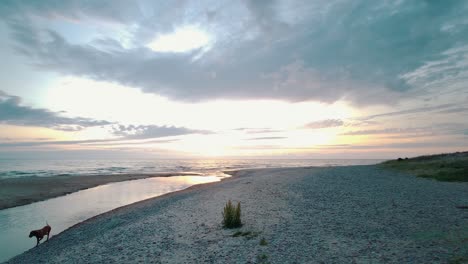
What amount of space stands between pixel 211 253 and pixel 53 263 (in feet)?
22.7

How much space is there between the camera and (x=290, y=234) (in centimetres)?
1135

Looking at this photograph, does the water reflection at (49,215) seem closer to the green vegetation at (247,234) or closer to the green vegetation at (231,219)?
the green vegetation at (231,219)

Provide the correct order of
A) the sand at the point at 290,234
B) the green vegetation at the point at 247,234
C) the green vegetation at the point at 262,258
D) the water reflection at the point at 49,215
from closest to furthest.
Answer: the green vegetation at the point at 262,258 < the sand at the point at 290,234 < the green vegetation at the point at 247,234 < the water reflection at the point at 49,215

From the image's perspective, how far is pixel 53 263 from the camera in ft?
38.0

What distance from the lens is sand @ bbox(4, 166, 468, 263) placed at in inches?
357

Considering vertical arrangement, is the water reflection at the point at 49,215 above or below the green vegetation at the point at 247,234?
below

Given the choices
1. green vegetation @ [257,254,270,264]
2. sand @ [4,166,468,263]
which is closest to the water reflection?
sand @ [4,166,468,263]

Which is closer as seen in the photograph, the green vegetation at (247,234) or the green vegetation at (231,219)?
the green vegetation at (247,234)

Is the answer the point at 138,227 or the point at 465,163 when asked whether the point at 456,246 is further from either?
the point at 465,163

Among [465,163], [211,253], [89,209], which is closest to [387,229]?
[211,253]

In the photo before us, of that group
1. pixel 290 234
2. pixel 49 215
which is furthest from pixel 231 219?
pixel 49 215

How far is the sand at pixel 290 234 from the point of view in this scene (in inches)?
357

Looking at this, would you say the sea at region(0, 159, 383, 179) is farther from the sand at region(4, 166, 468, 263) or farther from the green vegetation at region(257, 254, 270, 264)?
the green vegetation at region(257, 254, 270, 264)

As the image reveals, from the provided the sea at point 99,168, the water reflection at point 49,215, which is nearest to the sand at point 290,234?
the water reflection at point 49,215
